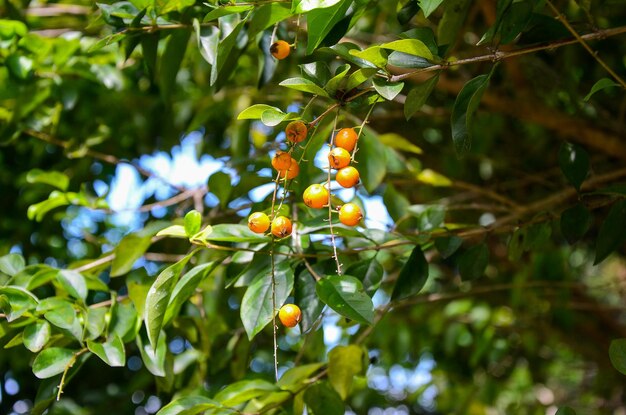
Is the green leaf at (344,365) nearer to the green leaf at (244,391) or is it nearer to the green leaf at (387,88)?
the green leaf at (244,391)

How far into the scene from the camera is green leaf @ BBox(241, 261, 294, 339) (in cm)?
96

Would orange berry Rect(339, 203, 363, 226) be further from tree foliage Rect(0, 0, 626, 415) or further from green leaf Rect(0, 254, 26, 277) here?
green leaf Rect(0, 254, 26, 277)

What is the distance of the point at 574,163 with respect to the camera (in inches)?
46.4

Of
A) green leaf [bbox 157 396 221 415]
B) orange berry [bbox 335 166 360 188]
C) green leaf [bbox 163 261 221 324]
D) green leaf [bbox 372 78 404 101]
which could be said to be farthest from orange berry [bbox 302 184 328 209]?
green leaf [bbox 157 396 221 415]

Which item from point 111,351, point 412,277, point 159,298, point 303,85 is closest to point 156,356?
point 111,351

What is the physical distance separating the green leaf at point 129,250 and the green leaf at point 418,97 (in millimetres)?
568

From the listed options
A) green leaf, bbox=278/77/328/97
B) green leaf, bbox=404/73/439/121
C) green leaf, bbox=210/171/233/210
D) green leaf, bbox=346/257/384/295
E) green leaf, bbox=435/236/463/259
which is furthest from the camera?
green leaf, bbox=210/171/233/210

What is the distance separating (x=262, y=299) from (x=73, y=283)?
1.12 feet

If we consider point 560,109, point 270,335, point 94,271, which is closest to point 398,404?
point 270,335

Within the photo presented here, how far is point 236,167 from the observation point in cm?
158

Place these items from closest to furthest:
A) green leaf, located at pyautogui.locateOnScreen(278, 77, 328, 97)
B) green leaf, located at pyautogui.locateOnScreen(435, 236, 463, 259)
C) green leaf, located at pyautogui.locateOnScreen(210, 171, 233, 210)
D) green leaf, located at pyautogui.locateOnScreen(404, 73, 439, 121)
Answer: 1. green leaf, located at pyautogui.locateOnScreen(278, 77, 328, 97)
2. green leaf, located at pyautogui.locateOnScreen(404, 73, 439, 121)
3. green leaf, located at pyautogui.locateOnScreen(435, 236, 463, 259)
4. green leaf, located at pyautogui.locateOnScreen(210, 171, 233, 210)

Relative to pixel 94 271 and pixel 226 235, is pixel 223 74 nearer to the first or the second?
pixel 226 235

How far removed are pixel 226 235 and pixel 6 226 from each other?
1.17 meters

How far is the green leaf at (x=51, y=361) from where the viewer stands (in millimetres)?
1022
